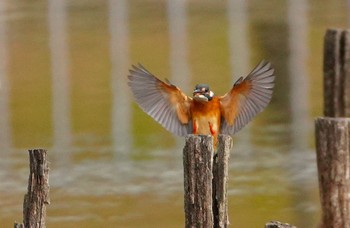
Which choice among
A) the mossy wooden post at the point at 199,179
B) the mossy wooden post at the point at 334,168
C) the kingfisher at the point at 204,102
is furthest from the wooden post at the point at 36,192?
the kingfisher at the point at 204,102

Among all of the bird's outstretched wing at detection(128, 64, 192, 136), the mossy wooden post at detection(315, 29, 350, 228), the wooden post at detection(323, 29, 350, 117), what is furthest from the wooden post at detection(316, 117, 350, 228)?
the bird's outstretched wing at detection(128, 64, 192, 136)

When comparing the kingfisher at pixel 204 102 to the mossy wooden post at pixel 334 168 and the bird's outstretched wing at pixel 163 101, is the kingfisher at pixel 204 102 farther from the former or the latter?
the mossy wooden post at pixel 334 168

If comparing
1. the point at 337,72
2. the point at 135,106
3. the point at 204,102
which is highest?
the point at 135,106

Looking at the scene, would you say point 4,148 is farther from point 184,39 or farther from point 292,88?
point 184,39

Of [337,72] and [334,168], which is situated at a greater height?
[337,72]

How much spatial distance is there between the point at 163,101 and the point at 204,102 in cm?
33

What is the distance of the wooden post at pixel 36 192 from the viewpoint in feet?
18.7

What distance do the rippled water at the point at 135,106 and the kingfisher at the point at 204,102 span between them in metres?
1.72

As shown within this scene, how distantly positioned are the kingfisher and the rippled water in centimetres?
172

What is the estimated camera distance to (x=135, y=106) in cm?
1374

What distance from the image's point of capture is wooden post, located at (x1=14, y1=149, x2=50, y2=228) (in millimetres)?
5699

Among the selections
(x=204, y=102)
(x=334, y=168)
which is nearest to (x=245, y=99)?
(x=204, y=102)

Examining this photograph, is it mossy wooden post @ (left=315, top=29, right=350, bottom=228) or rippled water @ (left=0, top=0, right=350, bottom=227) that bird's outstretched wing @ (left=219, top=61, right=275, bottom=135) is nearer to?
mossy wooden post @ (left=315, top=29, right=350, bottom=228)

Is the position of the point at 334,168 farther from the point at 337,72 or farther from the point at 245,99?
the point at 245,99
